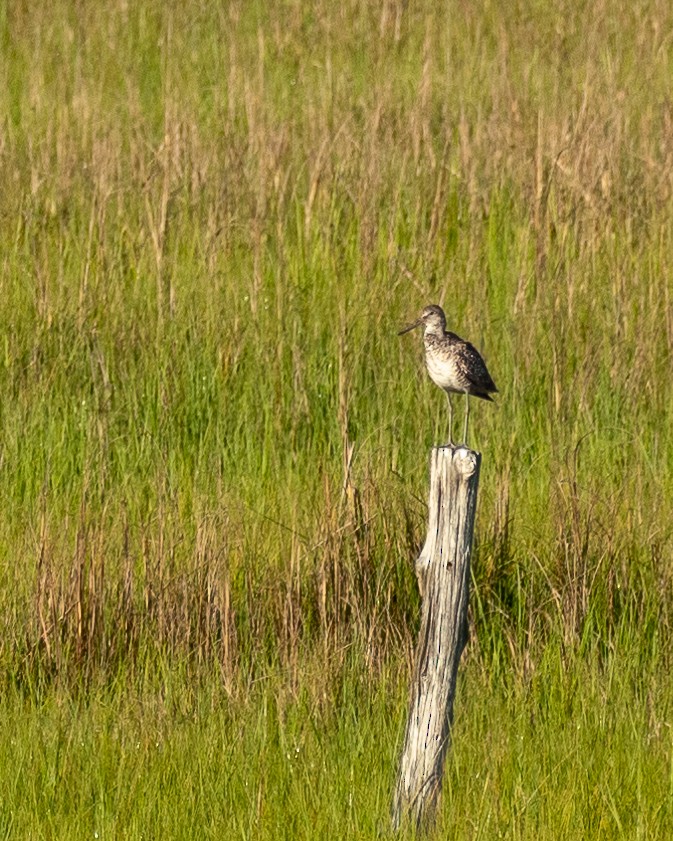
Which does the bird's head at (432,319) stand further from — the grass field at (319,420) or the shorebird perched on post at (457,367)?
the grass field at (319,420)

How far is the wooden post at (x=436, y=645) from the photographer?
11.3 feet

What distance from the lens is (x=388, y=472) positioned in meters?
4.93

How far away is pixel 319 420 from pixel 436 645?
7.81ft

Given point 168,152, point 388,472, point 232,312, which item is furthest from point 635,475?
point 168,152

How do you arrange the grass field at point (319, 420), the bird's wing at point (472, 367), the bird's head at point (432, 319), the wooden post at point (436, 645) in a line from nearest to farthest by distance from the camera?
the wooden post at point (436, 645) → the grass field at point (319, 420) → the bird's wing at point (472, 367) → the bird's head at point (432, 319)

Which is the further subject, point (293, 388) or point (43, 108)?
point (43, 108)

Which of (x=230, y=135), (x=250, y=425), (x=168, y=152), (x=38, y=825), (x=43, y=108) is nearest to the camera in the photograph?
(x=38, y=825)

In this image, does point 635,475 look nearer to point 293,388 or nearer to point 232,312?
point 293,388

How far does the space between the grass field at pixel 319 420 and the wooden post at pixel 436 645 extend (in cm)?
12

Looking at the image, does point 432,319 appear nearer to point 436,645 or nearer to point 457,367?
point 457,367

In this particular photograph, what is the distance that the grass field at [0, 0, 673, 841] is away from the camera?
3.72 metres

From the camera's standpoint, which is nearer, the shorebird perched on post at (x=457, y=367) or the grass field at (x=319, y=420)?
the grass field at (x=319, y=420)

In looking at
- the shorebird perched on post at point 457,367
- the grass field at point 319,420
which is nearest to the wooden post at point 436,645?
the grass field at point 319,420

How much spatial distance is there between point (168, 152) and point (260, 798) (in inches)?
169
